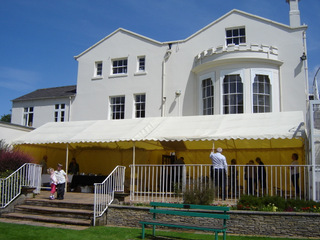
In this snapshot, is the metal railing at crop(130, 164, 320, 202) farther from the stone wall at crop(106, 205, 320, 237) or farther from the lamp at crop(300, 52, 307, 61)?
the lamp at crop(300, 52, 307, 61)

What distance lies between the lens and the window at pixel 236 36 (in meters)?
17.6

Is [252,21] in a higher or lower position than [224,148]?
higher

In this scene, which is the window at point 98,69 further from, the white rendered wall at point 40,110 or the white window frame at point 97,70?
the white rendered wall at point 40,110

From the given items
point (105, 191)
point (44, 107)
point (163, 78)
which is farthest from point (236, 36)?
point (44, 107)

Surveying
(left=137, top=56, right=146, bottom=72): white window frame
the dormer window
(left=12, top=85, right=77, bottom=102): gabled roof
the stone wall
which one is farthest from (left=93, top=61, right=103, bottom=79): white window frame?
the stone wall

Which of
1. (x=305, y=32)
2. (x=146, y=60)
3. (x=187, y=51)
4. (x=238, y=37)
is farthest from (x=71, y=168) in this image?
(x=305, y=32)

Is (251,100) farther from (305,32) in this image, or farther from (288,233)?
(288,233)

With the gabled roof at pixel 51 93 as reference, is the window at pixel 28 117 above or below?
below

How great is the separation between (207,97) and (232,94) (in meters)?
1.35

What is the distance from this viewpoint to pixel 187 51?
60.5 feet

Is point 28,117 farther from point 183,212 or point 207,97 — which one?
point 183,212

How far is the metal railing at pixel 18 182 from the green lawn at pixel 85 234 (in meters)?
2.25

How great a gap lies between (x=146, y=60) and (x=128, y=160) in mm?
5658

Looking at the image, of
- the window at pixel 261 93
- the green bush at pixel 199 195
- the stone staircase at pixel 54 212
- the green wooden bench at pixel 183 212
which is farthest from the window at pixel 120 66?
the green wooden bench at pixel 183 212
